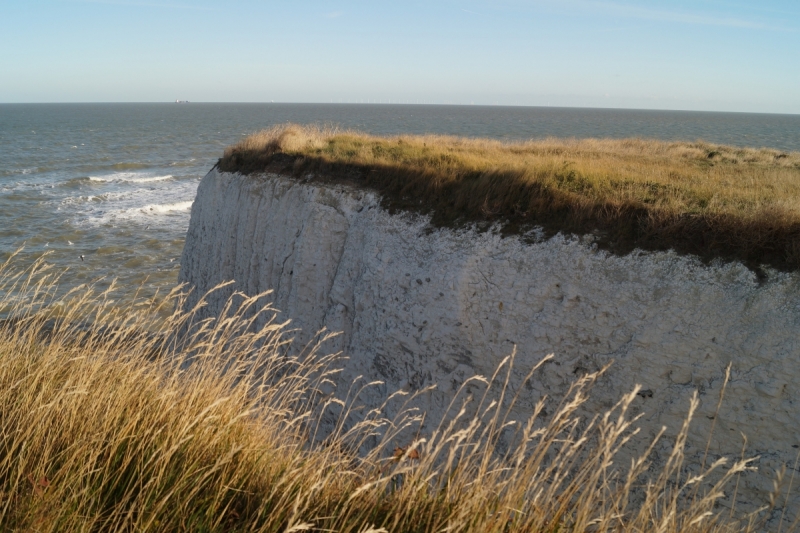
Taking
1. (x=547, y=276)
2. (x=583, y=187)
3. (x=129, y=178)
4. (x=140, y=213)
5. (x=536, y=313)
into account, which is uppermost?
(x=583, y=187)

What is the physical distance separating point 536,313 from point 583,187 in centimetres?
267

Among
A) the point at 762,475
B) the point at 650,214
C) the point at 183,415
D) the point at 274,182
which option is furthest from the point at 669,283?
the point at 274,182

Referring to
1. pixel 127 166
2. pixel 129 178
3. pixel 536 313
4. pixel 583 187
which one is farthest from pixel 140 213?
pixel 536 313

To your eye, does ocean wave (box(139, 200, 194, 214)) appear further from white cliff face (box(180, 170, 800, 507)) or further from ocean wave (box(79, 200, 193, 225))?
white cliff face (box(180, 170, 800, 507))

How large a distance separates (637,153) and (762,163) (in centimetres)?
325

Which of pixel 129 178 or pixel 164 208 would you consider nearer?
pixel 164 208

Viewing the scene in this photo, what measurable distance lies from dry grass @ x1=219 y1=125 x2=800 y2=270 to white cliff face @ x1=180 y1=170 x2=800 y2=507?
0.41 meters

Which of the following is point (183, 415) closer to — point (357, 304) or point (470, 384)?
point (470, 384)

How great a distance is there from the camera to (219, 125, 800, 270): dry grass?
8156mm

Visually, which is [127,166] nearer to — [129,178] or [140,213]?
[129,178]

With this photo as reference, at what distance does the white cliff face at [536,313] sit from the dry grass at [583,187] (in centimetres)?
41

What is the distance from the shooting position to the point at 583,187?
992 centimetres

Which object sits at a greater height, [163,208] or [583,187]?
[583,187]

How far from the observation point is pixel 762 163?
15.2 m
